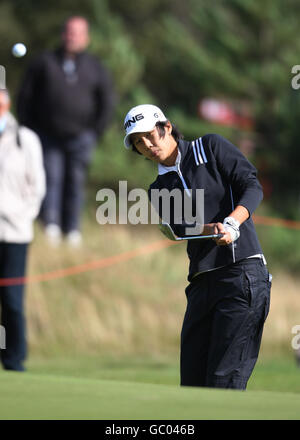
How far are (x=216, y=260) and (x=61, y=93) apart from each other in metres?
7.12

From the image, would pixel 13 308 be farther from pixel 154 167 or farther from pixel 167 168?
pixel 154 167

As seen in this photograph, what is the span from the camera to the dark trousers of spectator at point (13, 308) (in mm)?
7621

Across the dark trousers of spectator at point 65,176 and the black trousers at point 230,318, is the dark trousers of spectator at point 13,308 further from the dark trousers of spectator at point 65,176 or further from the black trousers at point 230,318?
the dark trousers of spectator at point 65,176

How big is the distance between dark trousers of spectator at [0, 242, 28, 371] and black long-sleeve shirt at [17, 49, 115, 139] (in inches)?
163

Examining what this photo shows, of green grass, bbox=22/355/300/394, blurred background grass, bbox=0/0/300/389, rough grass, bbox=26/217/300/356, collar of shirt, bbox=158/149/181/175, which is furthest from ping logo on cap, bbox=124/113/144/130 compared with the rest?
rough grass, bbox=26/217/300/356

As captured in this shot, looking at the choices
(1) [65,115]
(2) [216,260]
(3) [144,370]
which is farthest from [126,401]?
(1) [65,115]

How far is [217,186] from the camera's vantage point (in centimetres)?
505


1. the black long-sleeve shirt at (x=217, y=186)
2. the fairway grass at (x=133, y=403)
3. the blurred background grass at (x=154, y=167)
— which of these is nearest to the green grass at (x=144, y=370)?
the blurred background grass at (x=154, y=167)

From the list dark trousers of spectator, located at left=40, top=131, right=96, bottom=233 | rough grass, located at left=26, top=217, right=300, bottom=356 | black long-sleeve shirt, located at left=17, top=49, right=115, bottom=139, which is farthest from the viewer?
dark trousers of spectator, located at left=40, top=131, right=96, bottom=233

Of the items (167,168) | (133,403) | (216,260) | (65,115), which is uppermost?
(65,115)

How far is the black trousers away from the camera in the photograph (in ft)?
16.3

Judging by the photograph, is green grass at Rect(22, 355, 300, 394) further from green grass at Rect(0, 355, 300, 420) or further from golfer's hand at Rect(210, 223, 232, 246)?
green grass at Rect(0, 355, 300, 420)

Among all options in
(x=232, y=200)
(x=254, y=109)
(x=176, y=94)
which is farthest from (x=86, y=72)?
(x=176, y=94)

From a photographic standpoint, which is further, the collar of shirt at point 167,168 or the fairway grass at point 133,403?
the collar of shirt at point 167,168
